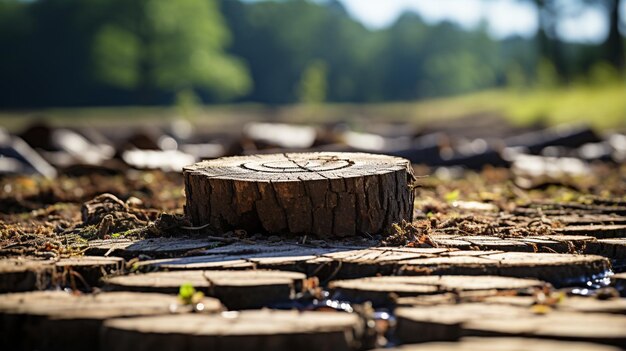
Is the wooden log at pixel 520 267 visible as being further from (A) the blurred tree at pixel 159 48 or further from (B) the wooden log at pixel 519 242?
(A) the blurred tree at pixel 159 48

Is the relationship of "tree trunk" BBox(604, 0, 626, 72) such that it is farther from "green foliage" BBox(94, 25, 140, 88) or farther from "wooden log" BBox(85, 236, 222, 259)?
"wooden log" BBox(85, 236, 222, 259)

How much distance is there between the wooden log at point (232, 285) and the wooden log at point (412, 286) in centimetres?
21

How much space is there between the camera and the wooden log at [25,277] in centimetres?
368

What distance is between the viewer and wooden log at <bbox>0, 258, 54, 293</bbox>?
368cm

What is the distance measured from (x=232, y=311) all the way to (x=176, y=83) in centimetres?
4862

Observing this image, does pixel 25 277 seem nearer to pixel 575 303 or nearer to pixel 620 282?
pixel 575 303

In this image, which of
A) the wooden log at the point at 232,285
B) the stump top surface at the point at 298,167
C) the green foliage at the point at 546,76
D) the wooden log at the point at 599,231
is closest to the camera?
A: the wooden log at the point at 232,285

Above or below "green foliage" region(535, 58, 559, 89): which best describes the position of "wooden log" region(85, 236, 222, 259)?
below

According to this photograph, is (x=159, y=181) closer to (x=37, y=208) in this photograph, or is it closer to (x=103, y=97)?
(x=37, y=208)

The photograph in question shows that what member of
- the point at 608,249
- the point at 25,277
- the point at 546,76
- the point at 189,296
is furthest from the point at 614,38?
the point at 189,296

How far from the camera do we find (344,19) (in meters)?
80.5

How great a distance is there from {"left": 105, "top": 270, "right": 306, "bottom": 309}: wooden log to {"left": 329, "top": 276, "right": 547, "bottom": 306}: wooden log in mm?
213

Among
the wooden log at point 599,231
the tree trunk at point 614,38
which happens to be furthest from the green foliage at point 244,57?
the wooden log at point 599,231

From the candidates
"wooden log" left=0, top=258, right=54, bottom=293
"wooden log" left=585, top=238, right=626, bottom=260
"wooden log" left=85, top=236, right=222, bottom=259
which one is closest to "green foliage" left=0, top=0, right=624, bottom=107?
"wooden log" left=585, top=238, right=626, bottom=260
